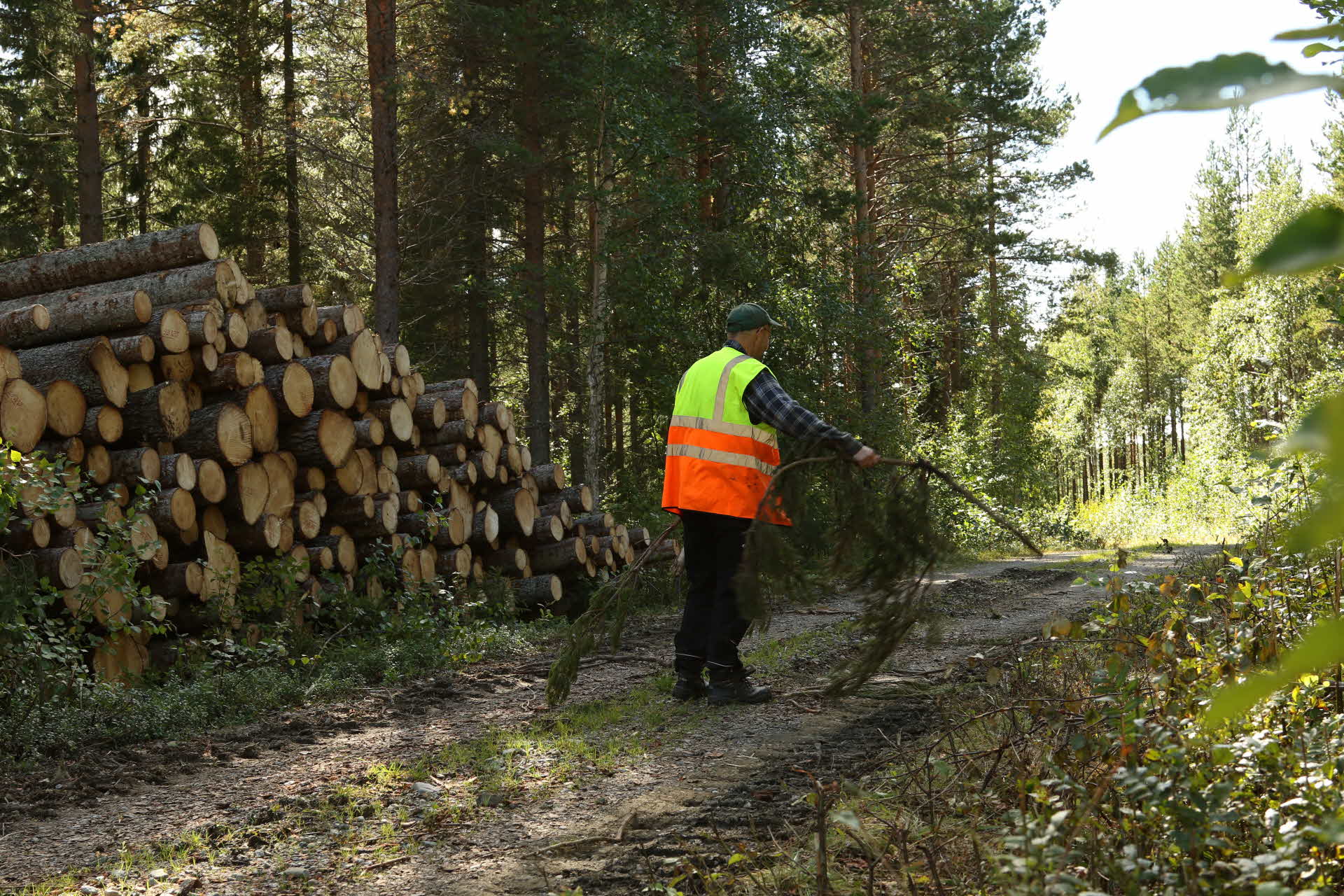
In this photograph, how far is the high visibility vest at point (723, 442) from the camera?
238 inches

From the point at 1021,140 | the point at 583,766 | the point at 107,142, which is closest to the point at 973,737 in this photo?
the point at 583,766

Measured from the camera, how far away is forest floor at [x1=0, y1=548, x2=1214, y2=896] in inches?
147

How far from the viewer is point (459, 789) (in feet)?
15.3

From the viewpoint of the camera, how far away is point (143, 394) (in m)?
7.98

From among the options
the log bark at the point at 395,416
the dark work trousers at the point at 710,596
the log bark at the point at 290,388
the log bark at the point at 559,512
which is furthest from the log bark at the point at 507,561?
the dark work trousers at the point at 710,596

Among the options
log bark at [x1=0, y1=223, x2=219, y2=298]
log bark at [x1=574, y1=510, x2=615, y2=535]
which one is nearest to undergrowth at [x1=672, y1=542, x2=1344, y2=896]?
log bark at [x1=0, y1=223, x2=219, y2=298]

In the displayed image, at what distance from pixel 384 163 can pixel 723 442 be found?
1165 centimetres

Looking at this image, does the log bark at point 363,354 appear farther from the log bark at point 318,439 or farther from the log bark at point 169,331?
the log bark at point 169,331

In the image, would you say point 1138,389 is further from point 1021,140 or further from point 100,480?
point 100,480

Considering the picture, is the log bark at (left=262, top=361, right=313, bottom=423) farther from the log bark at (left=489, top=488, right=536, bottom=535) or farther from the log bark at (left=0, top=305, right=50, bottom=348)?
the log bark at (left=489, top=488, right=536, bottom=535)

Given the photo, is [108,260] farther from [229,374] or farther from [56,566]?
[56,566]

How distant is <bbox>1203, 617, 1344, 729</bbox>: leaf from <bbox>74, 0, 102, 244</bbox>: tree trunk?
17.9m

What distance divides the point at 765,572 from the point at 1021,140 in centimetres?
2760

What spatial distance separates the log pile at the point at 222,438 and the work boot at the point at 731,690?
366cm
